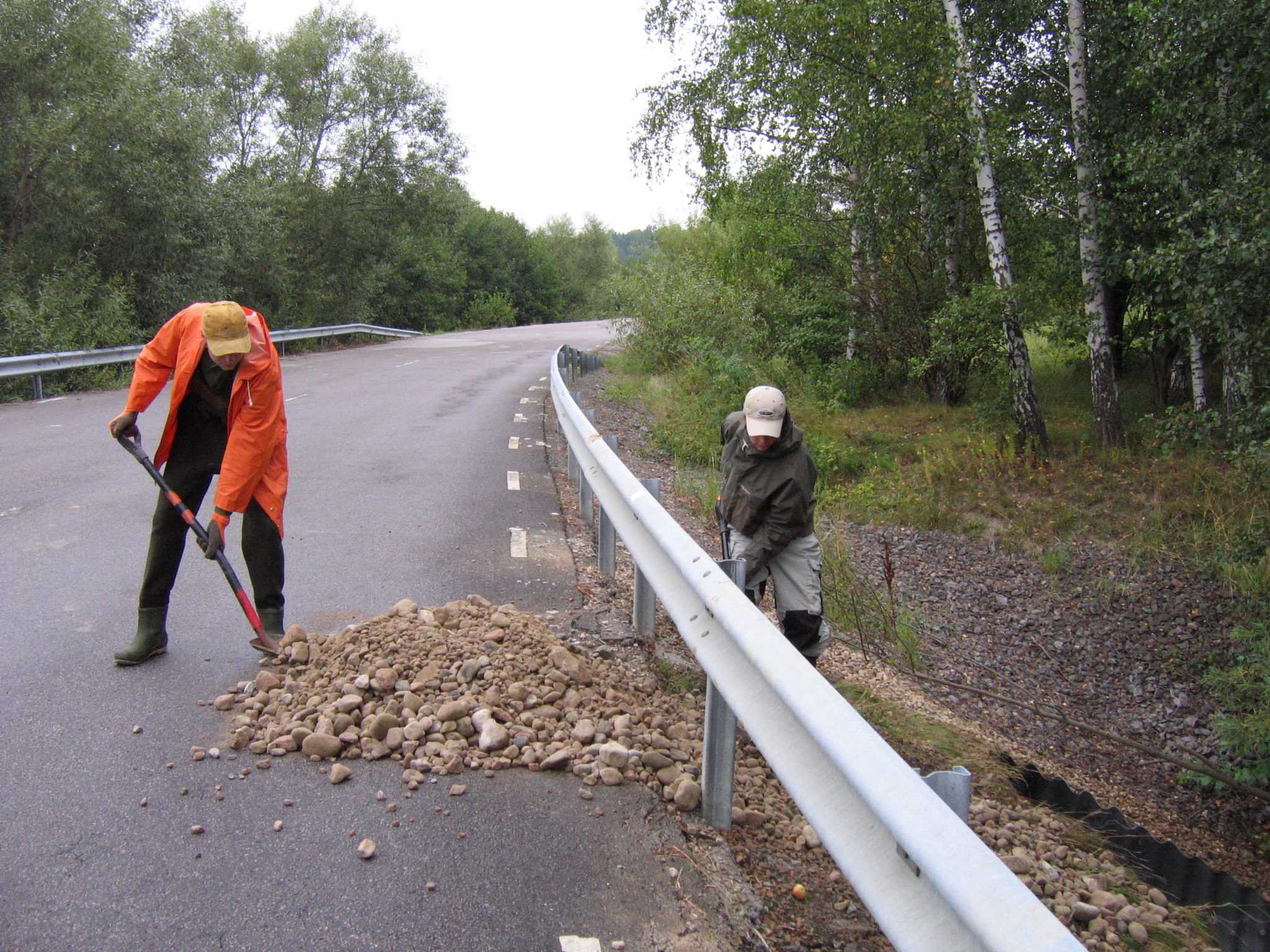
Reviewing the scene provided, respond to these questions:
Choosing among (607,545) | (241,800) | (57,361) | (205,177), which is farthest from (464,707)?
(205,177)

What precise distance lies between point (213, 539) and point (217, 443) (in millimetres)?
660

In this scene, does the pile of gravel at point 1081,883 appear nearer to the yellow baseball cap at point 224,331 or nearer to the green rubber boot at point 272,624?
the green rubber boot at point 272,624

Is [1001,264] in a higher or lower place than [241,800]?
higher

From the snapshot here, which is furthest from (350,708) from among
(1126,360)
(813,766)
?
(1126,360)

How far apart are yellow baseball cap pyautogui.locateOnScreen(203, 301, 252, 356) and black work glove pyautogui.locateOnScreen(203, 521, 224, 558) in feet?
2.46

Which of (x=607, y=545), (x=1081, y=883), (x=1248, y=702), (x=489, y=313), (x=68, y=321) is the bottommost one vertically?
(x=1248, y=702)

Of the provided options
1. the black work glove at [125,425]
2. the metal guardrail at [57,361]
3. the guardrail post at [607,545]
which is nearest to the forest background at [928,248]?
the metal guardrail at [57,361]

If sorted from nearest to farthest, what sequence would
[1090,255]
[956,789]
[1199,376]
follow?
[956,789], [1199,376], [1090,255]

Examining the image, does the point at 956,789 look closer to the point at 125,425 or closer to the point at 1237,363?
the point at 125,425

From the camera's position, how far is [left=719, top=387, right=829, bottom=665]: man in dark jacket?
4.99m

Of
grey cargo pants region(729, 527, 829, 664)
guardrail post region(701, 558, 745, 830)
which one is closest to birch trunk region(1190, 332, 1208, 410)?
grey cargo pants region(729, 527, 829, 664)

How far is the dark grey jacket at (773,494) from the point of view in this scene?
5.05m

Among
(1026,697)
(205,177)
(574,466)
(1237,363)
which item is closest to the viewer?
(1026,697)

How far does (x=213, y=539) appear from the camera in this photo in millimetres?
4379
